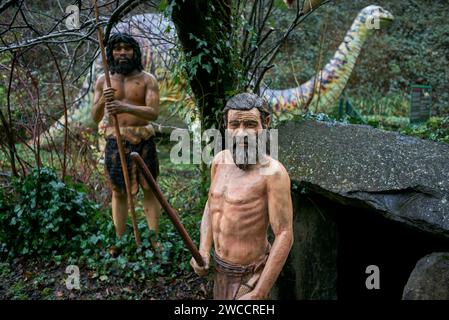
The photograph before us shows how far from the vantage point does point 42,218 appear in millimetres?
4176

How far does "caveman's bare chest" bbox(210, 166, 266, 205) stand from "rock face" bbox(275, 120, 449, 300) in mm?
849

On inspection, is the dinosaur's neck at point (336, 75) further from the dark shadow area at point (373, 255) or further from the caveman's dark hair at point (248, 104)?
the caveman's dark hair at point (248, 104)

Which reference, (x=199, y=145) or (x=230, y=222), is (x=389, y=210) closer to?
(x=230, y=222)

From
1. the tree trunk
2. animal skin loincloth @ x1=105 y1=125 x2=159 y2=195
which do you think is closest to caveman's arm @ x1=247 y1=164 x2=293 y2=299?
the tree trunk

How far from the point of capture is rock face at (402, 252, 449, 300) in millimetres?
2594

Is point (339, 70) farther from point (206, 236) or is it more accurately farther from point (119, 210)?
point (206, 236)

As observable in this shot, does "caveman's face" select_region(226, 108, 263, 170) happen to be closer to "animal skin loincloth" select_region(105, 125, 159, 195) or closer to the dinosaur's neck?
"animal skin loincloth" select_region(105, 125, 159, 195)

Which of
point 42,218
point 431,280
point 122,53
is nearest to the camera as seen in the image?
point 431,280

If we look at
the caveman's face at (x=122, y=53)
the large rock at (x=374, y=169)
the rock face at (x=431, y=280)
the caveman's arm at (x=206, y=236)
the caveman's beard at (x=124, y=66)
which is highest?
the caveman's face at (x=122, y=53)

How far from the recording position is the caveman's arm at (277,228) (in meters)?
2.14

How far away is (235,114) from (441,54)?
1068 centimetres

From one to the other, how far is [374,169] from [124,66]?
193 cm

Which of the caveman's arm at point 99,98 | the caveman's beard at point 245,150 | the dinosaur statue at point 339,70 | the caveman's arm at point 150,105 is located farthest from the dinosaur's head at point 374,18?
the caveman's beard at point 245,150

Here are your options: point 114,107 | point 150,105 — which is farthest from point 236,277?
point 150,105
